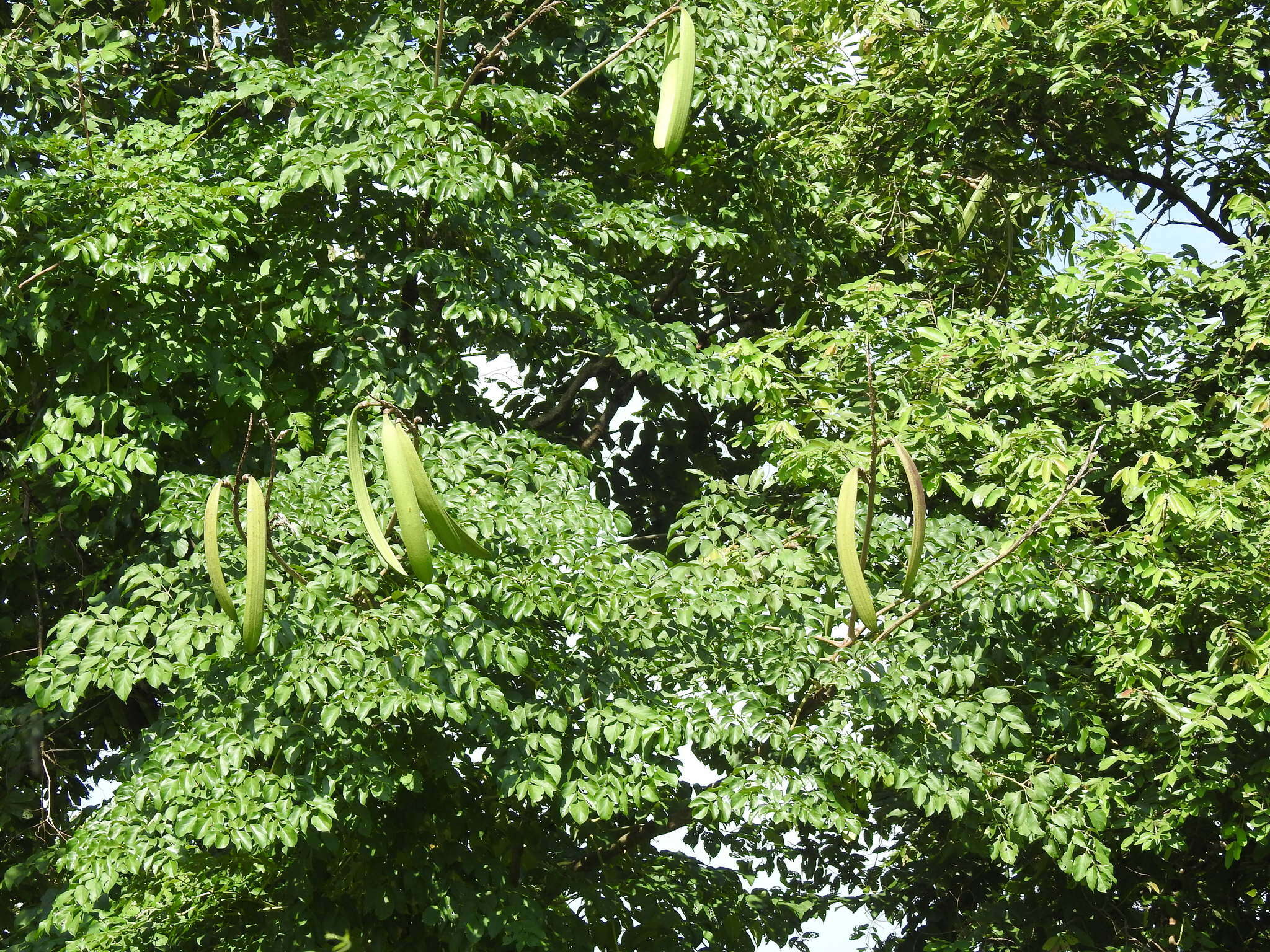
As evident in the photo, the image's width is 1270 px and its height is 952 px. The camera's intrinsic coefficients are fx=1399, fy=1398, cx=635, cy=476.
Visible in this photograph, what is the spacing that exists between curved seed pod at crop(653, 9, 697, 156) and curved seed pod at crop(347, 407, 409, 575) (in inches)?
36.3

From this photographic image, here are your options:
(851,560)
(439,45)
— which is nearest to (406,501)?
(851,560)

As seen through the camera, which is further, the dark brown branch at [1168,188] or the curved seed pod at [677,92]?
the dark brown branch at [1168,188]

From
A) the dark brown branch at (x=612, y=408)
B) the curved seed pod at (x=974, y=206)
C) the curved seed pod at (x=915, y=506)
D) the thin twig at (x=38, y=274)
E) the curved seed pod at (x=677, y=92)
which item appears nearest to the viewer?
the curved seed pod at (x=915, y=506)

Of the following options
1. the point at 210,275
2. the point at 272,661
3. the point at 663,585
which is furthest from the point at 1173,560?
the point at 210,275

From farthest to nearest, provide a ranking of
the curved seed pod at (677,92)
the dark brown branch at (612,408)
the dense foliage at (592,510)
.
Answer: the dark brown branch at (612,408)
the dense foliage at (592,510)
the curved seed pod at (677,92)

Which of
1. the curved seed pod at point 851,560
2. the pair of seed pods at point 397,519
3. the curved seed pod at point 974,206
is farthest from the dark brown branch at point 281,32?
the curved seed pod at point 851,560

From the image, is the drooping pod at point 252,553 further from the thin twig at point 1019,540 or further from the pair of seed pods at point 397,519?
the thin twig at point 1019,540

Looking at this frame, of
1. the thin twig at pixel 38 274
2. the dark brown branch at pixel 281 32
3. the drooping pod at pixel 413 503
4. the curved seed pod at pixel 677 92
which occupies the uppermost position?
the dark brown branch at pixel 281 32

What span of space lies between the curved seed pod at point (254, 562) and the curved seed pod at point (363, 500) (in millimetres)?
197

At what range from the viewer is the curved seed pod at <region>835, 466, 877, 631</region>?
2816mm

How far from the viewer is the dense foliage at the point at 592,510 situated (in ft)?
15.0

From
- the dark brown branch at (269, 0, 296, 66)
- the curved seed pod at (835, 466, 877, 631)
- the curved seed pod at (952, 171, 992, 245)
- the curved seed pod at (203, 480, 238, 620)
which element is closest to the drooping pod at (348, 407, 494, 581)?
the curved seed pod at (203, 480, 238, 620)

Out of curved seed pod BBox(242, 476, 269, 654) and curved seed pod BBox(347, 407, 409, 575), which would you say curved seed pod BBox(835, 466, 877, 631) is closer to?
curved seed pod BBox(347, 407, 409, 575)

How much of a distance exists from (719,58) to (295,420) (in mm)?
2575
